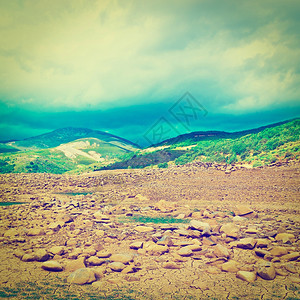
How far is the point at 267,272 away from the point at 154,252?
369 cm

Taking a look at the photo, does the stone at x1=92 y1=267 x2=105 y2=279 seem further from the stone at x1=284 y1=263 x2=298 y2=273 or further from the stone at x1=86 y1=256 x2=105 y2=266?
the stone at x1=284 y1=263 x2=298 y2=273

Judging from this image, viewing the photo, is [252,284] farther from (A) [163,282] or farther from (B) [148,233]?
(B) [148,233]

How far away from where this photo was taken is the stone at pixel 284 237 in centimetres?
926

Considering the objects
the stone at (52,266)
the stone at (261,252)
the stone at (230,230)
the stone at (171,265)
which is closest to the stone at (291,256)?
the stone at (261,252)

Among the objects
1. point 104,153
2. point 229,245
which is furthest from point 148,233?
point 104,153

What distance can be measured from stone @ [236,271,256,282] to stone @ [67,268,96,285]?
13.7 feet

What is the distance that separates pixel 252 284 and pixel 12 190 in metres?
26.7

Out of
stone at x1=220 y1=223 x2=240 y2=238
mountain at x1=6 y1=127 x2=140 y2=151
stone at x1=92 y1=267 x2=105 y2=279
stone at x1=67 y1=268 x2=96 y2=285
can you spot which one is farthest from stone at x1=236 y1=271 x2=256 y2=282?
mountain at x1=6 y1=127 x2=140 y2=151

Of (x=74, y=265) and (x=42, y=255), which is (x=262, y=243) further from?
(x=42, y=255)

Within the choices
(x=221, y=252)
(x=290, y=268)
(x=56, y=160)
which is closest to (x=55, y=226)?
(x=221, y=252)

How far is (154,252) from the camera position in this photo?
8.70m

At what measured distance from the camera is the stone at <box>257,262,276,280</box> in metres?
6.85

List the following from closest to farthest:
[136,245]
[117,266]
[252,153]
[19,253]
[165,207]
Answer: [117,266], [19,253], [136,245], [165,207], [252,153]

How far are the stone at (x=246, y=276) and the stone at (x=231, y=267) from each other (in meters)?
0.28
